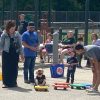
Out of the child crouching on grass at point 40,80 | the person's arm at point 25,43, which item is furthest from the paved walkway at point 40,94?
the person's arm at point 25,43

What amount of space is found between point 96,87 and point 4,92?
2.31 meters

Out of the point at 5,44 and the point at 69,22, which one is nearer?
the point at 5,44

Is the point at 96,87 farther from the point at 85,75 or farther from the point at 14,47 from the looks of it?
the point at 85,75

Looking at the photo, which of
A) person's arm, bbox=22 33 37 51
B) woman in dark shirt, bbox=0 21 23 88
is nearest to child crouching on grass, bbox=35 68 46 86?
woman in dark shirt, bbox=0 21 23 88

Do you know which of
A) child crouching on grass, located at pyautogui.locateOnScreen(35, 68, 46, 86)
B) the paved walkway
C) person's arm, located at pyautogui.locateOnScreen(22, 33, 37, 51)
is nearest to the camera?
the paved walkway

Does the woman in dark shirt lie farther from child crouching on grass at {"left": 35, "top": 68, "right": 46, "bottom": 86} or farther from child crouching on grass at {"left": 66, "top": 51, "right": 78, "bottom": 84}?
child crouching on grass at {"left": 66, "top": 51, "right": 78, "bottom": 84}

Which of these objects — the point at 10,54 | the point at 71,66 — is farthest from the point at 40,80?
the point at 71,66

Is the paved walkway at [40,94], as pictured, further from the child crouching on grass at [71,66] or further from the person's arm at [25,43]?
the person's arm at [25,43]

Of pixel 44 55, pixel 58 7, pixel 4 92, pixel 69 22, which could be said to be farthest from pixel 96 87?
pixel 58 7

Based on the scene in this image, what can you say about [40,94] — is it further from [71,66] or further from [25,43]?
[25,43]

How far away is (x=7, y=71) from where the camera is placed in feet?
52.4

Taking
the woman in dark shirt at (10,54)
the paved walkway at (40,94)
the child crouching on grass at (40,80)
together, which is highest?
the woman in dark shirt at (10,54)

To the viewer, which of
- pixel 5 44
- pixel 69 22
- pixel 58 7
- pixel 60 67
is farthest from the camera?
pixel 58 7

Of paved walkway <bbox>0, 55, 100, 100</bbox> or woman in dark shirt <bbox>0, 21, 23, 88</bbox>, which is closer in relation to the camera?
paved walkway <bbox>0, 55, 100, 100</bbox>
